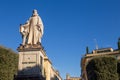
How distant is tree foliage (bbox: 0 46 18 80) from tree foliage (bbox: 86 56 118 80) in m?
8.01

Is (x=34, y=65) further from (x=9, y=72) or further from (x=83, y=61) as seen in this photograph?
(x=83, y=61)

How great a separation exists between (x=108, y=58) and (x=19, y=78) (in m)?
9.59

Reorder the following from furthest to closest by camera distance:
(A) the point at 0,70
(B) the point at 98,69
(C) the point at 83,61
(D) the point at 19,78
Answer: (C) the point at 83,61 → (B) the point at 98,69 → (D) the point at 19,78 → (A) the point at 0,70

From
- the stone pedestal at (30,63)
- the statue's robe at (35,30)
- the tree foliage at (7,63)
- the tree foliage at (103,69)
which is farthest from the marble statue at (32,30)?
the tree foliage at (103,69)

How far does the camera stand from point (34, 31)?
28500mm

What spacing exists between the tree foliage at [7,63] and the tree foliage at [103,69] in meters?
8.01

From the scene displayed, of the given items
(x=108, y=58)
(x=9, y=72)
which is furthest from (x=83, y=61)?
(x=9, y=72)

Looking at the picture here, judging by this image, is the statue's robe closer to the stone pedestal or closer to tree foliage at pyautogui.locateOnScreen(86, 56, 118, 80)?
the stone pedestal

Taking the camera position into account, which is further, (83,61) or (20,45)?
(83,61)

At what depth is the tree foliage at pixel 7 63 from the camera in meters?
24.3

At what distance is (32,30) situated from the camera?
28625mm

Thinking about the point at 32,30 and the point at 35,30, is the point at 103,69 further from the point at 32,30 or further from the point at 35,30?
the point at 32,30

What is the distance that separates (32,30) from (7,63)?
5.14 metres

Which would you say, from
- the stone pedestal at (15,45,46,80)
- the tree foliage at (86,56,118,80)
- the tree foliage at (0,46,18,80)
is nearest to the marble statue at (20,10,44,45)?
the stone pedestal at (15,45,46,80)
